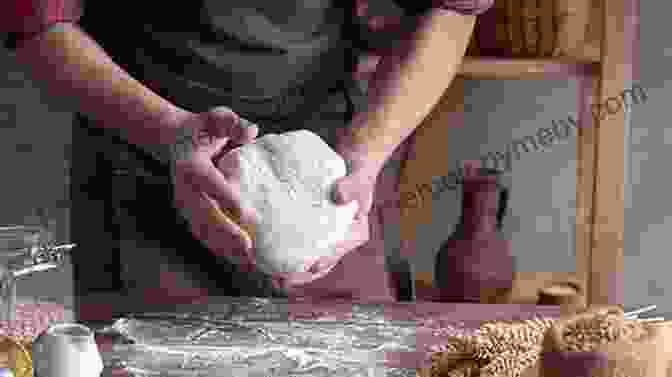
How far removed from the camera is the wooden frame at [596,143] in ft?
4.88

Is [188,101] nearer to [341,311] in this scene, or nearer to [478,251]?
[341,311]

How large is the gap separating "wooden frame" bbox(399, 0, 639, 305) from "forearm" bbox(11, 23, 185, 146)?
345 millimetres

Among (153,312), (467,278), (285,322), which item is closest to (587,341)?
(285,322)

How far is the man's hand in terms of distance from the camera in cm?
125

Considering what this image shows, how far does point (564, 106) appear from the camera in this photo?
1.59m

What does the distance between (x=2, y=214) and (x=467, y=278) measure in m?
0.59

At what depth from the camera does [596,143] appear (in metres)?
1.51

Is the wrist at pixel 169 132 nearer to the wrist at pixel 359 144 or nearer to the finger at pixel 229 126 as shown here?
the finger at pixel 229 126

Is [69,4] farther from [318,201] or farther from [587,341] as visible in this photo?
[587,341]

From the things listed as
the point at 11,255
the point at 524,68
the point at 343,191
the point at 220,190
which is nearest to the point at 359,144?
the point at 343,191

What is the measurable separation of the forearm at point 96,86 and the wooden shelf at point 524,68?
16.3 inches

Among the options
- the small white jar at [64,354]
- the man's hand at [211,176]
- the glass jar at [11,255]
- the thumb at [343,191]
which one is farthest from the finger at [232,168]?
the small white jar at [64,354]

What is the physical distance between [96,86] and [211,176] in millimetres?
173

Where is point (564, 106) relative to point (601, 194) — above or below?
above
